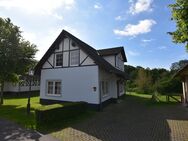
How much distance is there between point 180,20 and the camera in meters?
7.68

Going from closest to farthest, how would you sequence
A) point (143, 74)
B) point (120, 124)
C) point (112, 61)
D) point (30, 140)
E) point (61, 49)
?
point (30, 140) → point (120, 124) → point (61, 49) → point (112, 61) → point (143, 74)

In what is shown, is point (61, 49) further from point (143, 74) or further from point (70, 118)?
point (143, 74)

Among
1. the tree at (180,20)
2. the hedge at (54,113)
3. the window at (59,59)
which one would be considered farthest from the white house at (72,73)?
the tree at (180,20)

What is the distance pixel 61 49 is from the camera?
16.8 meters

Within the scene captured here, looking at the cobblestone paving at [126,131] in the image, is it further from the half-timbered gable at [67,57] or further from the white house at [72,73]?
the half-timbered gable at [67,57]

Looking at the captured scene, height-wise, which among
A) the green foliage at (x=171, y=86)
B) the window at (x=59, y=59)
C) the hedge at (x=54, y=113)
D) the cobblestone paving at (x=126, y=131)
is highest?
the window at (x=59, y=59)

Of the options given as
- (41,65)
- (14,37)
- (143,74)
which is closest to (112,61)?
(41,65)

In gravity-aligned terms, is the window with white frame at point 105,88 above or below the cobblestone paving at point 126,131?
above

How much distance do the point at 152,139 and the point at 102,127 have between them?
3.09 meters

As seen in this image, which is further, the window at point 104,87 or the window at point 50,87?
the window at point 50,87

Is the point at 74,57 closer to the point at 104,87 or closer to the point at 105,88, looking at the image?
the point at 104,87

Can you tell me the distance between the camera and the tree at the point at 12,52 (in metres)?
16.4

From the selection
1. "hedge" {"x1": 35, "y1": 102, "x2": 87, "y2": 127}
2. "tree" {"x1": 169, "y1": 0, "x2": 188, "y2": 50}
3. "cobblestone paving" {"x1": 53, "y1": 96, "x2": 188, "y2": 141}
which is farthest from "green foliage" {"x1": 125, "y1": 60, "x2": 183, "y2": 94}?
"hedge" {"x1": 35, "y1": 102, "x2": 87, "y2": 127}

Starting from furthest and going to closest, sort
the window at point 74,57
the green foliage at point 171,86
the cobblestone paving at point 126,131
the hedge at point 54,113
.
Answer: the green foliage at point 171,86 < the window at point 74,57 < the hedge at point 54,113 < the cobblestone paving at point 126,131
